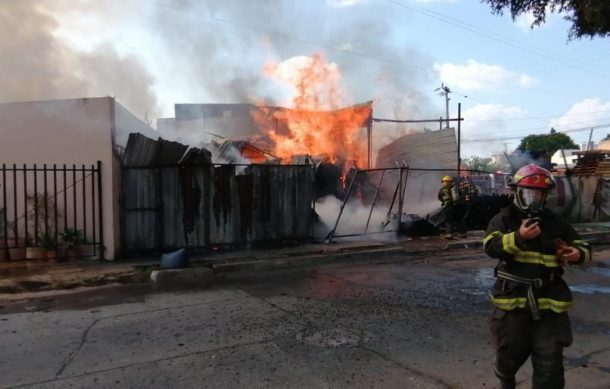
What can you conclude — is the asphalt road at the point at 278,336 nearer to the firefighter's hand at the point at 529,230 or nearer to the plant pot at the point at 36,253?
the firefighter's hand at the point at 529,230

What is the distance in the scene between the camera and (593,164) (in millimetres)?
19766

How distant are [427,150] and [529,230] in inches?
578

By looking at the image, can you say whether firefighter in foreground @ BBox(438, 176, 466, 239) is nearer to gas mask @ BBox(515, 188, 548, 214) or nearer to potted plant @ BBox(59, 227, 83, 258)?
potted plant @ BBox(59, 227, 83, 258)

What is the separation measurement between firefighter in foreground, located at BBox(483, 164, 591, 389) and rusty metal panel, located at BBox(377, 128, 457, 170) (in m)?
13.8

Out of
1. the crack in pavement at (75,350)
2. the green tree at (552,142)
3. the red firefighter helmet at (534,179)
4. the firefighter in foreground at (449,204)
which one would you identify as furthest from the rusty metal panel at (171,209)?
the green tree at (552,142)

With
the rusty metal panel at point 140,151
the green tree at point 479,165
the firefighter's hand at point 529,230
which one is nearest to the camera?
the firefighter's hand at point 529,230

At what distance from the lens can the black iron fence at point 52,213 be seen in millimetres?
8961

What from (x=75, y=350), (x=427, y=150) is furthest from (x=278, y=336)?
(x=427, y=150)

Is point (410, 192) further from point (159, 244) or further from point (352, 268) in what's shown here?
point (159, 244)

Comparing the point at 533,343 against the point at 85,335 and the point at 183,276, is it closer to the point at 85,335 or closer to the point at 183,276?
the point at 85,335

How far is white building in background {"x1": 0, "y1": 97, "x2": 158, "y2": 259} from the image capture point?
909 centimetres

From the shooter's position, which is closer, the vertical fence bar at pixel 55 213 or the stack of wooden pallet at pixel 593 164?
the vertical fence bar at pixel 55 213

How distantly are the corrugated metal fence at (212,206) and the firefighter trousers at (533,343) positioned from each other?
23.9 ft

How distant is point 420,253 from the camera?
10.6 metres
